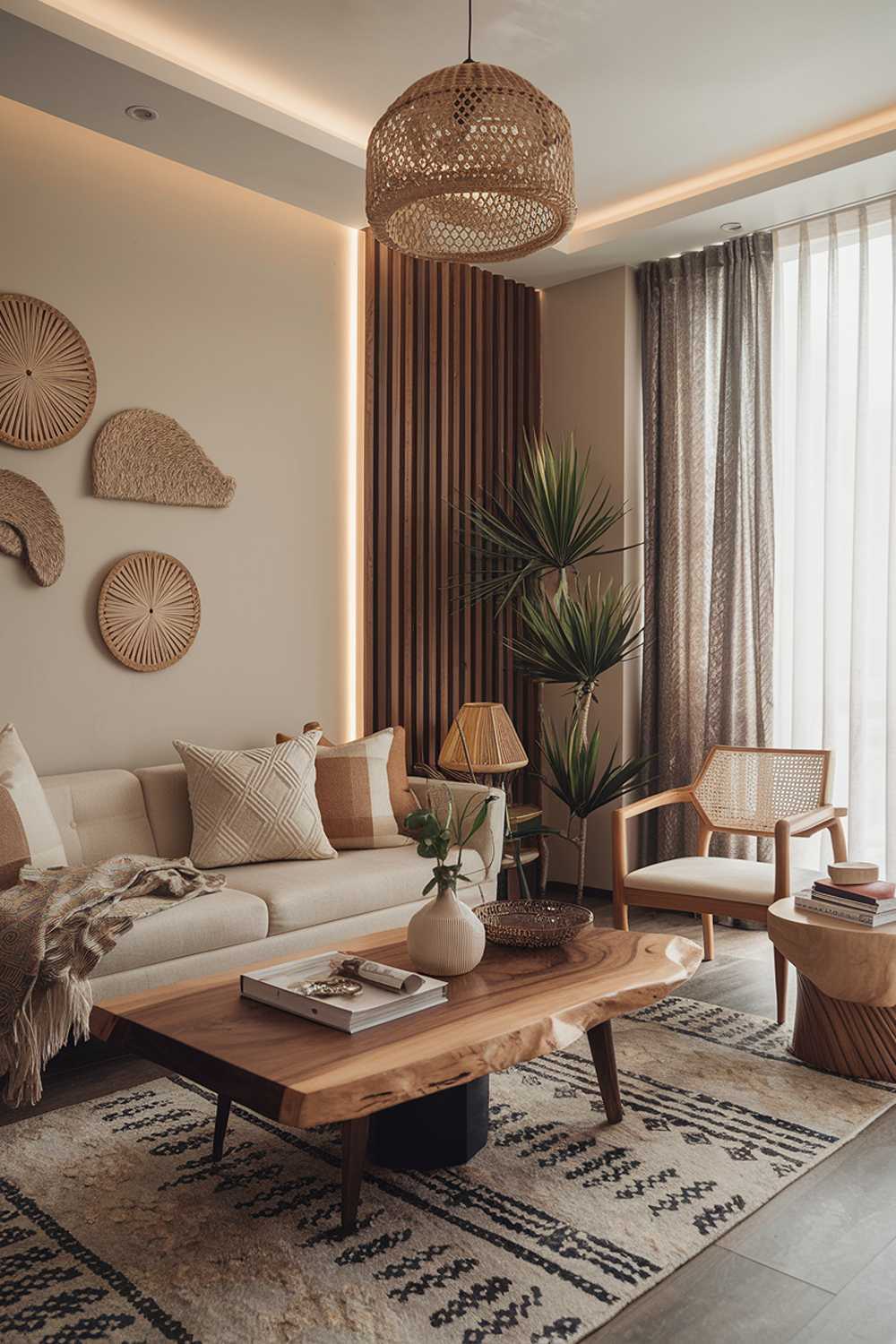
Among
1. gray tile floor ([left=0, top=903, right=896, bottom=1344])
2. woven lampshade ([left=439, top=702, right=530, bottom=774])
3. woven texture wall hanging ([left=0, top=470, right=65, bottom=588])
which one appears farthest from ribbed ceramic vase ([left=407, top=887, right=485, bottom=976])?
woven lampshade ([left=439, top=702, right=530, bottom=774])

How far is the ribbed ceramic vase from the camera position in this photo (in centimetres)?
241

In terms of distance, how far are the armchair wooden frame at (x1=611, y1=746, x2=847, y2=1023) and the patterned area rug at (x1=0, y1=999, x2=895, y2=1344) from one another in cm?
64

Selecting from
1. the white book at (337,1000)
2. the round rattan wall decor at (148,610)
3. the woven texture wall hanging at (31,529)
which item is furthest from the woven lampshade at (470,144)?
the white book at (337,1000)

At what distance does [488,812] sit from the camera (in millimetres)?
3928

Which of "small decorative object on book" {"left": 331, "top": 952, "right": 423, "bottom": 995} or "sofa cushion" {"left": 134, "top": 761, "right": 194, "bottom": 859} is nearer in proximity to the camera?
"small decorative object on book" {"left": 331, "top": 952, "right": 423, "bottom": 995}

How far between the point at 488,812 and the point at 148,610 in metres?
1.40

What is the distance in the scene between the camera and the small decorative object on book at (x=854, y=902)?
2932mm

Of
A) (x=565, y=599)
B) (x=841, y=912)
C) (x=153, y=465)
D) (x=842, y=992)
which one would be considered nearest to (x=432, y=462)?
(x=565, y=599)

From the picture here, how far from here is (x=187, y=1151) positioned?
249 cm

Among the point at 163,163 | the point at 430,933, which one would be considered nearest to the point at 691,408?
the point at 163,163

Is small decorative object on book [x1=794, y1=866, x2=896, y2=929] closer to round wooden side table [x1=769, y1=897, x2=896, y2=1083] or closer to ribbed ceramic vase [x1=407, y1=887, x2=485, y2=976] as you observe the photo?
round wooden side table [x1=769, y1=897, x2=896, y2=1083]

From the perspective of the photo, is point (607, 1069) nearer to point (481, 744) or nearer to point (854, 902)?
point (854, 902)

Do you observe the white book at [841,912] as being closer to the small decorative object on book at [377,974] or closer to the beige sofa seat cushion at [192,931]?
the small decorative object on book at [377,974]

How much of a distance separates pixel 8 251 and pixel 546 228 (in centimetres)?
178
